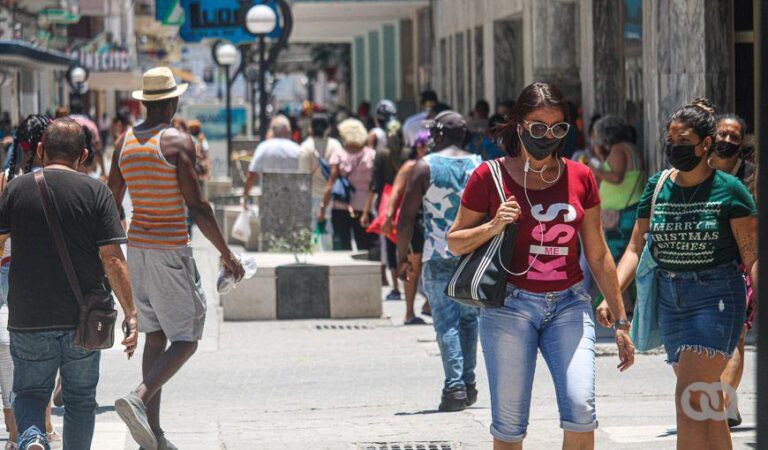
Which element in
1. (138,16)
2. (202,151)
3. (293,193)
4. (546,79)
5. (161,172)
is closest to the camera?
(161,172)

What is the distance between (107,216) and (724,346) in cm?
260

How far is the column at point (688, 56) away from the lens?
39.5ft

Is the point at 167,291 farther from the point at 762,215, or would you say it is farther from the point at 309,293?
the point at 309,293

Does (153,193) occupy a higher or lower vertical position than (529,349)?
higher

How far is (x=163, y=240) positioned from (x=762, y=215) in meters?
4.69

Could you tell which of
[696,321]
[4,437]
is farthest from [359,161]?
[696,321]

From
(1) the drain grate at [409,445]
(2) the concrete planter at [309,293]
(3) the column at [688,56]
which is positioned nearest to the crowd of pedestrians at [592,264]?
(1) the drain grate at [409,445]

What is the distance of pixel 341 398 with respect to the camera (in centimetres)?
918

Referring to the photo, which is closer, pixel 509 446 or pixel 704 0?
pixel 509 446

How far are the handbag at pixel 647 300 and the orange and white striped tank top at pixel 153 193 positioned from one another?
90.6 inches

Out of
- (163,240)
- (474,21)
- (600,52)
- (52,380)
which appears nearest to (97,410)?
(163,240)

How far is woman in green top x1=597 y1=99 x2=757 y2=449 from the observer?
6.21 m

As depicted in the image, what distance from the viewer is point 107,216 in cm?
607

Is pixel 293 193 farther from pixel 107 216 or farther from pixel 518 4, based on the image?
pixel 107 216
